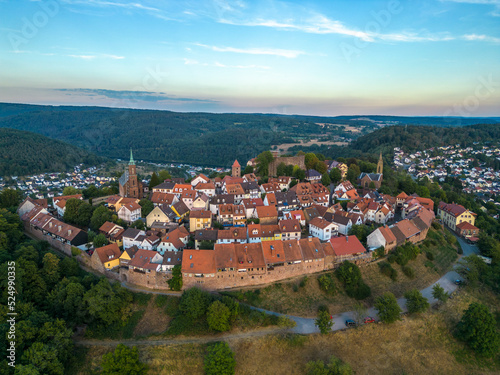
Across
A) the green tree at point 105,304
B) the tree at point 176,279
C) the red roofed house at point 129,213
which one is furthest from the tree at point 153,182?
the tree at point 176,279

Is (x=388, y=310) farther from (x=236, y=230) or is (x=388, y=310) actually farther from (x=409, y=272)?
(x=236, y=230)

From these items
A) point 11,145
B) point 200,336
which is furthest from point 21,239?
point 11,145

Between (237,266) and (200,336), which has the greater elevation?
(237,266)

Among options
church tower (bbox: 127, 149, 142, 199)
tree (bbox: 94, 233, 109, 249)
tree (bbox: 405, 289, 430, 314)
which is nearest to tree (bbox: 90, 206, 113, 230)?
tree (bbox: 94, 233, 109, 249)

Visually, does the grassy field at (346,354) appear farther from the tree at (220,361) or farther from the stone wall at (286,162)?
the stone wall at (286,162)

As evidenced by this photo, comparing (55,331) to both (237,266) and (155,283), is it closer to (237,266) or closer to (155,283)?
(155,283)

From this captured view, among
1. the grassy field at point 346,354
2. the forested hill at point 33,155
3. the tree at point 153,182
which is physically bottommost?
the forested hill at point 33,155
